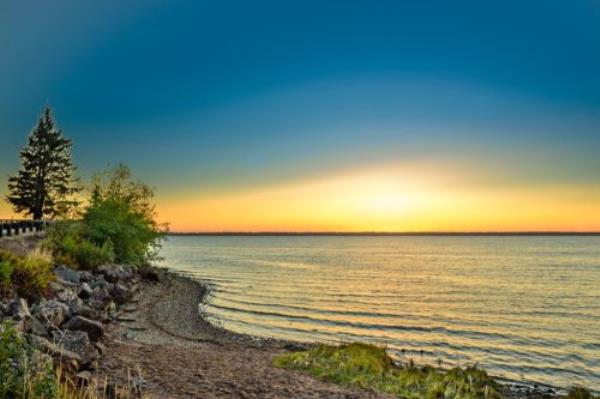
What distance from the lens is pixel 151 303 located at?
101ft

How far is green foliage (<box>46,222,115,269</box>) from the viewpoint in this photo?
2712cm

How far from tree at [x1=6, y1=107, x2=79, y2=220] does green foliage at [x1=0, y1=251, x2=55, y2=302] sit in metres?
42.3

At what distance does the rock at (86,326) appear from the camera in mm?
13648

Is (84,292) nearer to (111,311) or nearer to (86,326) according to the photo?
(111,311)

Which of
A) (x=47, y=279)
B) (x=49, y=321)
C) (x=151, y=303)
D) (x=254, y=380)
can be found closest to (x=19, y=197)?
(x=151, y=303)

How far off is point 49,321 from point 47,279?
627 cm

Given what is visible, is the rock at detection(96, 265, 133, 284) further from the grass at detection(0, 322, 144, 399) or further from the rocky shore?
the grass at detection(0, 322, 144, 399)

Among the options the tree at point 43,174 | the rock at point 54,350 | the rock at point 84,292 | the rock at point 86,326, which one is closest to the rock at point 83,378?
the rock at point 54,350

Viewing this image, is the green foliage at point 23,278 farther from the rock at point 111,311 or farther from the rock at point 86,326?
the rock at point 111,311

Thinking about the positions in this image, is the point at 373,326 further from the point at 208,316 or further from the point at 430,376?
the point at 430,376

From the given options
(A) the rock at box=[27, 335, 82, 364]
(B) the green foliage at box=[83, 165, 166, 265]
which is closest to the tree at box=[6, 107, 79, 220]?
(B) the green foliage at box=[83, 165, 166, 265]

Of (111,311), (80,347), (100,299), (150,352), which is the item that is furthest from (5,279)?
(111,311)

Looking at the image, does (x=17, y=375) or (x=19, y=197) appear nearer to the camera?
(x=17, y=375)

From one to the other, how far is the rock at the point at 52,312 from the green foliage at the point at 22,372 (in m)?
4.84
